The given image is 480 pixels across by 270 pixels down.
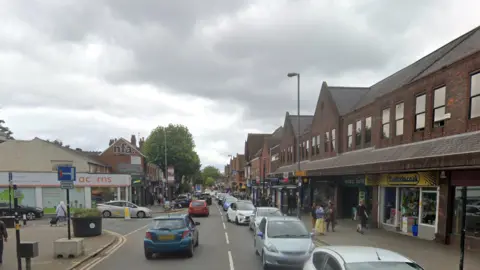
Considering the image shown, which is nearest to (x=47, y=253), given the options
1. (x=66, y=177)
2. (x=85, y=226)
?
(x=66, y=177)

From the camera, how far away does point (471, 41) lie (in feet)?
57.9

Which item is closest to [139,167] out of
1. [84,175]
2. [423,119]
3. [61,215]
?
[84,175]

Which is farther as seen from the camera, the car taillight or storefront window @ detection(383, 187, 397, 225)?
storefront window @ detection(383, 187, 397, 225)

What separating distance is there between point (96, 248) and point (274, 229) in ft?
23.6

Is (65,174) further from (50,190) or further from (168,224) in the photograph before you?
(50,190)

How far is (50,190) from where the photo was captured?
36.5 metres

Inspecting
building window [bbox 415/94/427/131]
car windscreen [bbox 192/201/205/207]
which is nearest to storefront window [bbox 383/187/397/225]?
building window [bbox 415/94/427/131]

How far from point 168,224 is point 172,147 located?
51.3m

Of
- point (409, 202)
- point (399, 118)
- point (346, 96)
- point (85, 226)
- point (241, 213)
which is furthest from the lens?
point (346, 96)

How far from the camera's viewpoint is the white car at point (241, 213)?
961 inches

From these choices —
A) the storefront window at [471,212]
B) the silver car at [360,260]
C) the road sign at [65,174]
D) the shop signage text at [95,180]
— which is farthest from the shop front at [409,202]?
the shop signage text at [95,180]

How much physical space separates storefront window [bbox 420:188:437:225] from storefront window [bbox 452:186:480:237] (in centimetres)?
139

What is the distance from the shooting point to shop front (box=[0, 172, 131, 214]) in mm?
35531

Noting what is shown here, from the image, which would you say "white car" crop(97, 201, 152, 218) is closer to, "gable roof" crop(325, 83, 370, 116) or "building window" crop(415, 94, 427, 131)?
"gable roof" crop(325, 83, 370, 116)
